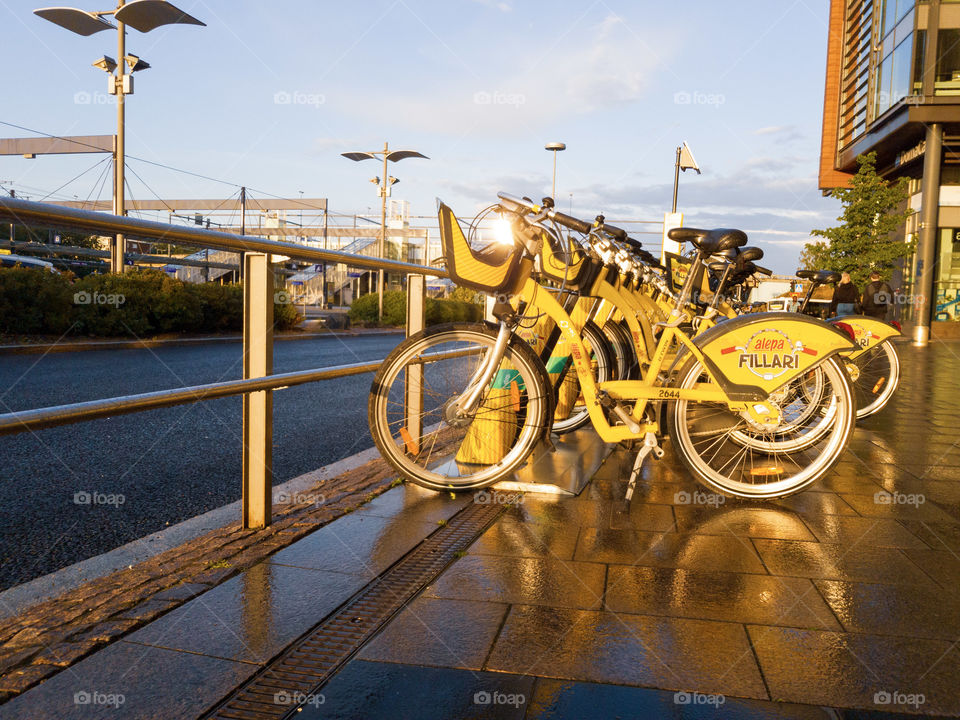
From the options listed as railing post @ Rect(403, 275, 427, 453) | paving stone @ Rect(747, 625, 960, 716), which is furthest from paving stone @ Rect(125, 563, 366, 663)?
railing post @ Rect(403, 275, 427, 453)

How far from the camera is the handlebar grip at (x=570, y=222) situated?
390 cm

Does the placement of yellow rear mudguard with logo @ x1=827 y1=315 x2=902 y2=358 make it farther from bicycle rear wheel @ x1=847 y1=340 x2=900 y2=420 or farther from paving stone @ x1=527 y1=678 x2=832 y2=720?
paving stone @ x1=527 y1=678 x2=832 y2=720

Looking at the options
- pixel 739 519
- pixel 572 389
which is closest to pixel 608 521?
pixel 739 519

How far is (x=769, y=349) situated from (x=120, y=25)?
58.1 ft

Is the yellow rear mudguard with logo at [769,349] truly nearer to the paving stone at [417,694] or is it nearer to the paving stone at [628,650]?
the paving stone at [628,650]

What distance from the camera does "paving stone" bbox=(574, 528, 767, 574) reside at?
3.26 metres

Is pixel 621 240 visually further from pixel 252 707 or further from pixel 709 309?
pixel 252 707

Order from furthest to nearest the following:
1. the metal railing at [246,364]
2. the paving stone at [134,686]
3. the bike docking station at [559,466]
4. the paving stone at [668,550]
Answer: the bike docking station at [559,466] < the paving stone at [668,550] < the metal railing at [246,364] < the paving stone at [134,686]

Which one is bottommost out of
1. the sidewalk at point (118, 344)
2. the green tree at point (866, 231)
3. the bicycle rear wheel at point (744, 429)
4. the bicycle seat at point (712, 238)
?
the sidewalk at point (118, 344)

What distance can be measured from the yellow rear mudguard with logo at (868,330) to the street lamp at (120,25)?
43.6 ft

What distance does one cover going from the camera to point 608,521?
388 cm

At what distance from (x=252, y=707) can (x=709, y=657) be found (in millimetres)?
1293

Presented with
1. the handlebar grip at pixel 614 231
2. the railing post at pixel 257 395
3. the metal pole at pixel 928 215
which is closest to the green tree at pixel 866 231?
the metal pole at pixel 928 215

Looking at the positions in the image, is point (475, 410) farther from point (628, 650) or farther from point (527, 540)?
point (628, 650)
